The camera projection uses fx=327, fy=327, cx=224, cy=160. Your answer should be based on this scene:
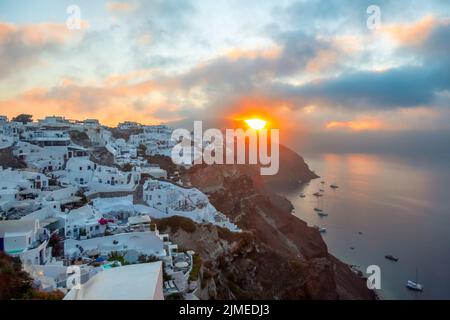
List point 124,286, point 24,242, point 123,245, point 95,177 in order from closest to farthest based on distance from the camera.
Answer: point 124,286 < point 24,242 < point 123,245 < point 95,177

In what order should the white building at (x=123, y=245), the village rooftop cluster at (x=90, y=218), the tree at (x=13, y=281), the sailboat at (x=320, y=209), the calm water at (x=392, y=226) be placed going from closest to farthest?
the tree at (x=13, y=281), the village rooftop cluster at (x=90, y=218), the white building at (x=123, y=245), the calm water at (x=392, y=226), the sailboat at (x=320, y=209)

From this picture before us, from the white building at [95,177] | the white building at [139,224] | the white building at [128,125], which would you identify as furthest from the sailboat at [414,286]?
the white building at [128,125]

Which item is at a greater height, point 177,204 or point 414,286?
point 177,204

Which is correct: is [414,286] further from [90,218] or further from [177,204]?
[90,218]

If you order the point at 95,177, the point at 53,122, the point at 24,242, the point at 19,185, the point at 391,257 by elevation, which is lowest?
the point at 391,257

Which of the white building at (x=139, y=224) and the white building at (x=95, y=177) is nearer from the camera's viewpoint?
the white building at (x=139, y=224)

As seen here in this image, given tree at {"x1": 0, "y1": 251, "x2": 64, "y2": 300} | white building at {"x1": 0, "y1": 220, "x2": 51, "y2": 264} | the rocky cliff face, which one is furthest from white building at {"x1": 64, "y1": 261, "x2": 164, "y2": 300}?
the rocky cliff face

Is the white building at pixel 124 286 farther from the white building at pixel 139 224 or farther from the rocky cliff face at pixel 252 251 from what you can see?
the white building at pixel 139 224

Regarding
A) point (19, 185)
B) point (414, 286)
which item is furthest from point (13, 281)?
point (414, 286)
